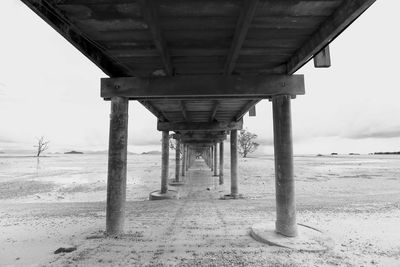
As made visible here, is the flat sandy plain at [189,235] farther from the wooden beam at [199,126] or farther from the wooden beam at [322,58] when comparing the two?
the wooden beam at [199,126]

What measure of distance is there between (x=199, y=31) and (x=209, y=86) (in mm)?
1778

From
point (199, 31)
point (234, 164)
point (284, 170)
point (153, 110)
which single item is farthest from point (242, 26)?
point (234, 164)

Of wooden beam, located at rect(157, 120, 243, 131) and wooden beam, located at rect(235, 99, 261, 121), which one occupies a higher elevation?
wooden beam, located at rect(235, 99, 261, 121)

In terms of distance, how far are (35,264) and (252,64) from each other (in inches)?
220

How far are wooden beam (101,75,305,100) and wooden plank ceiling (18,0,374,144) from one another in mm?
217

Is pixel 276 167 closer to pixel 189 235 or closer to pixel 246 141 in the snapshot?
pixel 189 235

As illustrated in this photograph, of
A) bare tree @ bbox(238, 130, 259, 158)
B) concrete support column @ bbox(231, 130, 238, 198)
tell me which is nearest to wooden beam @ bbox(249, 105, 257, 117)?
concrete support column @ bbox(231, 130, 238, 198)

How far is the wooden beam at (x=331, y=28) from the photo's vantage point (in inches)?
131

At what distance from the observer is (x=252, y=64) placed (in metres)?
5.63

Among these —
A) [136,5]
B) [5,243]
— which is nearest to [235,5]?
[136,5]

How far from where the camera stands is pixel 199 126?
44.5 feet

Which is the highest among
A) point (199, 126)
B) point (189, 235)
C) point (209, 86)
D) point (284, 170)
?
point (199, 126)

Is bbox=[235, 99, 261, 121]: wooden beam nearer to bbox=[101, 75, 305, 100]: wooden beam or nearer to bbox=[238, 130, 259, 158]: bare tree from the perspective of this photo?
bbox=[101, 75, 305, 100]: wooden beam

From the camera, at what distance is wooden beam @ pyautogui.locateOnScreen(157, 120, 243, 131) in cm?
1295
